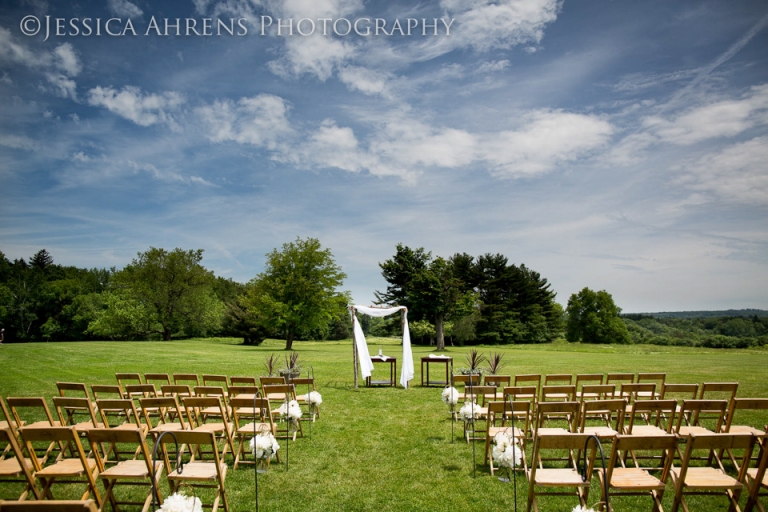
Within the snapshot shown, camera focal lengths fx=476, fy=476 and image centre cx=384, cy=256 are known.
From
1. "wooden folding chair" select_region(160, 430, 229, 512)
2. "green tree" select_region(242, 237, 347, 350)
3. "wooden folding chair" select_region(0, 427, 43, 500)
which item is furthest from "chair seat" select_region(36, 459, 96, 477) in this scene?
"green tree" select_region(242, 237, 347, 350)

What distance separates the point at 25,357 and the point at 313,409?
19031 millimetres

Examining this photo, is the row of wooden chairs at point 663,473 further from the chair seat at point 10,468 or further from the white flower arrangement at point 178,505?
the chair seat at point 10,468

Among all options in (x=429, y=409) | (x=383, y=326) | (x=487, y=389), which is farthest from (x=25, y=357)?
(x=383, y=326)

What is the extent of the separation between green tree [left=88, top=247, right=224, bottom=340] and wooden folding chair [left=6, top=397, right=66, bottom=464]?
37736 millimetres

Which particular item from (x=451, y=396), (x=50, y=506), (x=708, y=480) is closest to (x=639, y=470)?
(x=708, y=480)

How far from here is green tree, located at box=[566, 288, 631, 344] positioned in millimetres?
64688

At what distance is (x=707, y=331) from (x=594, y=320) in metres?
16.3

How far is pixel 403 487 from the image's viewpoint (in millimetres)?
6328

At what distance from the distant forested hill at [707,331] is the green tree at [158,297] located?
47.4 meters

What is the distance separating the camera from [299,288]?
124ft

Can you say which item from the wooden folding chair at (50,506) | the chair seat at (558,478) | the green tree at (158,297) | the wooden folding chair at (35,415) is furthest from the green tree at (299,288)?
the wooden folding chair at (50,506)

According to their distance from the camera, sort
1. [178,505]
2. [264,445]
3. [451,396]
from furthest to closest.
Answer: [451,396] → [264,445] → [178,505]

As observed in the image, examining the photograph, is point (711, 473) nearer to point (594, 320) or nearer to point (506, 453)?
point (506, 453)

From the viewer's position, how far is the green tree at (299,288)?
123 ft
